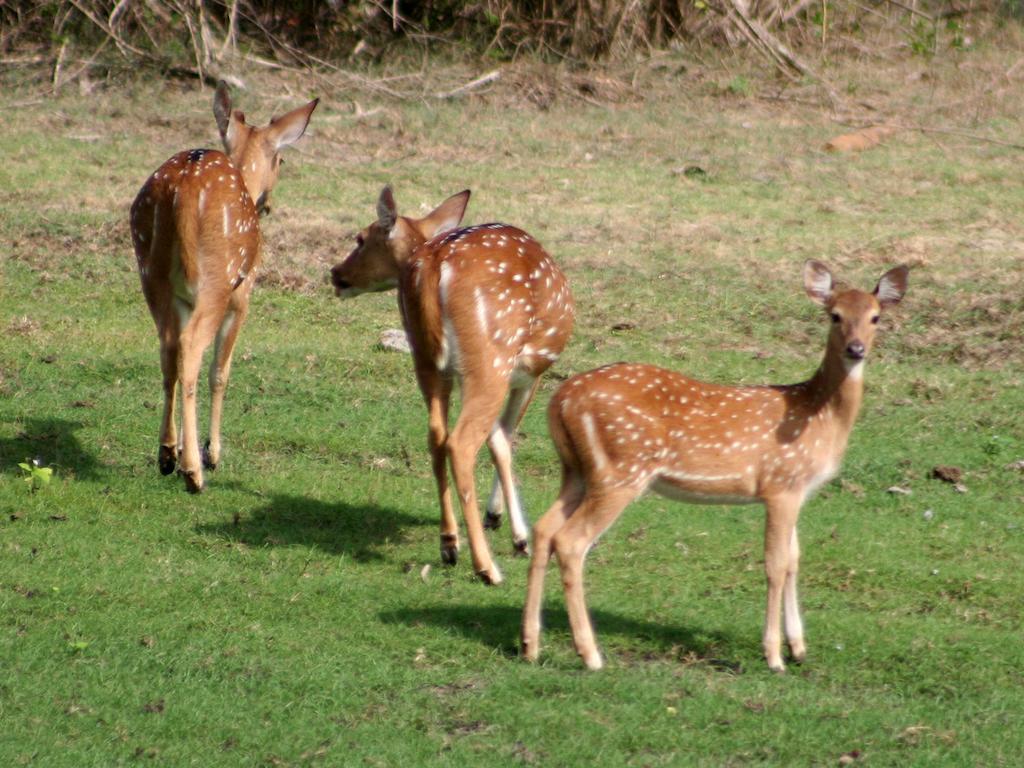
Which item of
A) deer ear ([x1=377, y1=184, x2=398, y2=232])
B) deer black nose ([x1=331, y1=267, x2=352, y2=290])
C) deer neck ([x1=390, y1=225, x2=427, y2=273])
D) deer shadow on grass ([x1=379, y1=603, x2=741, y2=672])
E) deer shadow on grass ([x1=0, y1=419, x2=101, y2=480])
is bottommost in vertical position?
deer shadow on grass ([x1=0, y1=419, x2=101, y2=480])

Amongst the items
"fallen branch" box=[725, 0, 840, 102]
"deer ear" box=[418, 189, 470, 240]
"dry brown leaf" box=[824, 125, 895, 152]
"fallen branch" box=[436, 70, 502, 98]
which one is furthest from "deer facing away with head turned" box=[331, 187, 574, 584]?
"fallen branch" box=[725, 0, 840, 102]

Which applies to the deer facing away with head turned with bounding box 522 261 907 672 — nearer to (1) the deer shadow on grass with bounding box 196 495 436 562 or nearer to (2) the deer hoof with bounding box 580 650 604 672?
(2) the deer hoof with bounding box 580 650 604 672

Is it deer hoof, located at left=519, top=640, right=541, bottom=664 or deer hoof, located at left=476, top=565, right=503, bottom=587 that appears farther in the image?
deer hoof, located at left=476, top=565, right=503, bottom=587

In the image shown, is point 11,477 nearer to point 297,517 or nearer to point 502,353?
point 297,517

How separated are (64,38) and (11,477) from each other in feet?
32.0

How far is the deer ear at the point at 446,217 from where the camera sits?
8.72m

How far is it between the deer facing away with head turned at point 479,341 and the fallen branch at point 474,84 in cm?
953

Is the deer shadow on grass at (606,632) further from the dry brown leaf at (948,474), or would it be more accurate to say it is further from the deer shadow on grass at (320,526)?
the dry brown leaf at (948,474)

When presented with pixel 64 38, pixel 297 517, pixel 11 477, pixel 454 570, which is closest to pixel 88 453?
pixel 11 477

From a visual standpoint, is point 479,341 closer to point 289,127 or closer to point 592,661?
point 592,661

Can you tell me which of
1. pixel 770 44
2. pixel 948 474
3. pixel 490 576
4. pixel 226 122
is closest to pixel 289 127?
pixel 226 122

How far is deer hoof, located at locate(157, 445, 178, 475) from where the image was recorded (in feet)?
27.8

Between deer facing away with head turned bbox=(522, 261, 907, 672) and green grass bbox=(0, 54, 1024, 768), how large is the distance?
37 centimetres

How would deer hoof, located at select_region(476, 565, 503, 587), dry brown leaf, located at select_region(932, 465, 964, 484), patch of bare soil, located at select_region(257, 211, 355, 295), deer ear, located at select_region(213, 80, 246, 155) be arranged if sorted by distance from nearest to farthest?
deer hoof, located at select_region(476, 565, 503, 587) < dry brown leaf, located at select_region(932, 465, 964, 484) < deer ear, located at select_region(213, 80, 246, 155) < patch of bare soil, located at select_region(257, 211, 355, 295)
